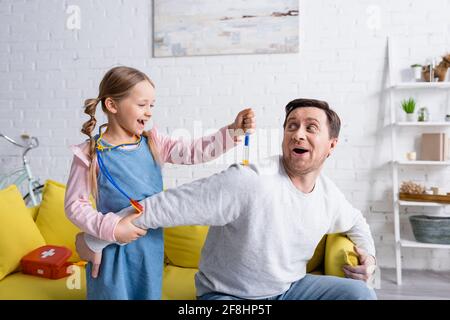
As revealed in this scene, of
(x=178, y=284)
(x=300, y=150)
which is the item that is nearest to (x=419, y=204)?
(x=178, y=284)

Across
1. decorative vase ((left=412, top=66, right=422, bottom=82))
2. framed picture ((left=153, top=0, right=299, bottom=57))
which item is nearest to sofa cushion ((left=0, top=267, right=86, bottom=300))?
framed picture ((left=153, top=0, right=299, bottom=57))

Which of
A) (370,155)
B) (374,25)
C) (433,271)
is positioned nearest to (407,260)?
(433,271)

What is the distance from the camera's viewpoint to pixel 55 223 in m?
2.40

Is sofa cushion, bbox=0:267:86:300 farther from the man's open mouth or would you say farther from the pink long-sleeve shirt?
the man's open mouth

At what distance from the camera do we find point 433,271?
3.39 meters

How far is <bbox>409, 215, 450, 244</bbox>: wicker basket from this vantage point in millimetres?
3064

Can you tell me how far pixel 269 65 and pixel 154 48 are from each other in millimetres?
947

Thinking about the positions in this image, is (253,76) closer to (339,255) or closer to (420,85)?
(420,85)

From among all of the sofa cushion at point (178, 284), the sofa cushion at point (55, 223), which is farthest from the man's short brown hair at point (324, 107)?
the sofa cushion at point (55, 223)

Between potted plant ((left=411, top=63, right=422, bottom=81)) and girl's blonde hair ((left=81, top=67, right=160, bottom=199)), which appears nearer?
girl's blonde hair ((left=81, top=67, right=160, bottom=199))

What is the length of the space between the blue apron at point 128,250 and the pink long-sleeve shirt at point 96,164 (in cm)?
6

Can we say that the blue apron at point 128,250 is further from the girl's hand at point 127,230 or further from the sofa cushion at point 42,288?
the sofa cushion at point 42,288

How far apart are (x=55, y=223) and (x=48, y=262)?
33 cm
